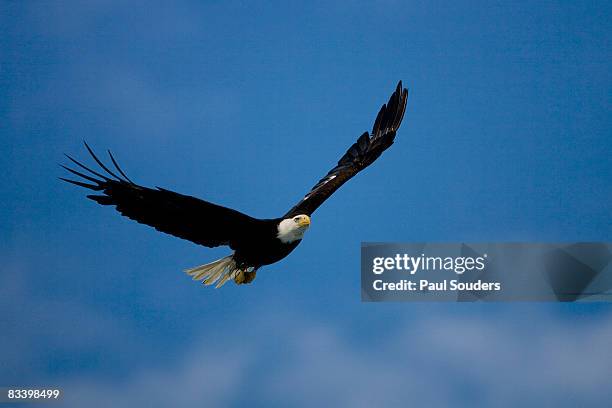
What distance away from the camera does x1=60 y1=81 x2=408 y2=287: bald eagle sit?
22.1ft

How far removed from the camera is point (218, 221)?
702 centimetres

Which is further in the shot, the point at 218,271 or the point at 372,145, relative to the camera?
the point at 372,145

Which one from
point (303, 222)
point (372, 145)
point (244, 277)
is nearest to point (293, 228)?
point (303, 222)

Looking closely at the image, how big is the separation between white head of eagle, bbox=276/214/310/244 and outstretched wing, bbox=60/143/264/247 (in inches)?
5.8

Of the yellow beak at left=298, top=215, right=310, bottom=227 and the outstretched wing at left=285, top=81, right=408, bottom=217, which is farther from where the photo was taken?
the outstretched wing at left=285, top=81, right=408, bottom=217

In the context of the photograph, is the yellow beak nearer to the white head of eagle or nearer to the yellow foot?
the white head of eagle

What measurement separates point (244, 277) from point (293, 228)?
592 mm

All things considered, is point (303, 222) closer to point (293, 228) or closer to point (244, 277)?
point (293, 228)

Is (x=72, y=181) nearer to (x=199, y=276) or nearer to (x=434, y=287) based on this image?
(x=199, y=276)

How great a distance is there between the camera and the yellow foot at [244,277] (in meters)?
7.42

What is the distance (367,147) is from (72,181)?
2528 mm

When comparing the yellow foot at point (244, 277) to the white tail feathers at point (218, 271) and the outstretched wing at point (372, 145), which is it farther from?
the outstretched wing at point (372, 145)

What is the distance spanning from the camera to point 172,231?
22.9ft

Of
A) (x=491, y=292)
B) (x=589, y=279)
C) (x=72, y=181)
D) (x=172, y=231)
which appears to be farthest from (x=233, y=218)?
(x=589, y=279)
